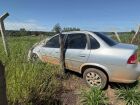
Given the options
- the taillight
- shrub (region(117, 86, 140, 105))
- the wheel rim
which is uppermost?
the taillight

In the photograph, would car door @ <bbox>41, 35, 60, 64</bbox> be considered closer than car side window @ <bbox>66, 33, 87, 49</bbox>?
No

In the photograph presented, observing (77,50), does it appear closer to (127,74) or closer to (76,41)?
(76,41)

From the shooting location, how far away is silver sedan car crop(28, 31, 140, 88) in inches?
272

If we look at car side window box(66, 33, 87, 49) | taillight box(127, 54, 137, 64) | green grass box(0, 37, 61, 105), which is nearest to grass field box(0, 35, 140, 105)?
green grass box(0, 37, 61, 105)

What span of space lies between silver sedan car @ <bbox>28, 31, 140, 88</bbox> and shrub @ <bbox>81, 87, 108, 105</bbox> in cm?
58

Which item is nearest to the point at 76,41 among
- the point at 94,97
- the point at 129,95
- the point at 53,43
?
the point at 53,43

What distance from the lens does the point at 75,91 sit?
722cm

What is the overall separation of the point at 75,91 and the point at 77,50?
1.19 m

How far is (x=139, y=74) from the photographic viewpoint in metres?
7.07

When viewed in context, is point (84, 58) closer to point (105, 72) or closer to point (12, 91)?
point (105, 72)

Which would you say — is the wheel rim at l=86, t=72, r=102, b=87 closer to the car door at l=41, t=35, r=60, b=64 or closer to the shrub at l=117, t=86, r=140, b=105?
the shrub at l=117, t=86, r=140, b=105

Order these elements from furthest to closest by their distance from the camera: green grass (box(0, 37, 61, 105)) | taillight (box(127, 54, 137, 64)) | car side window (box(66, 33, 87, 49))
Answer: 1. car side window (box(66, 33, 87, 49))
2. taillight (box(127, 54, 137, 64))
3. green grass (box(0, 37, 61, 105))

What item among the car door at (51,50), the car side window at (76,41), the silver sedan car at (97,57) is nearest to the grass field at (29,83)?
the silver sedan car at (97,57)

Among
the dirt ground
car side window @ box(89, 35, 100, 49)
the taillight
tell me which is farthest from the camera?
car side window @ box(89, 35, 100, 49)
